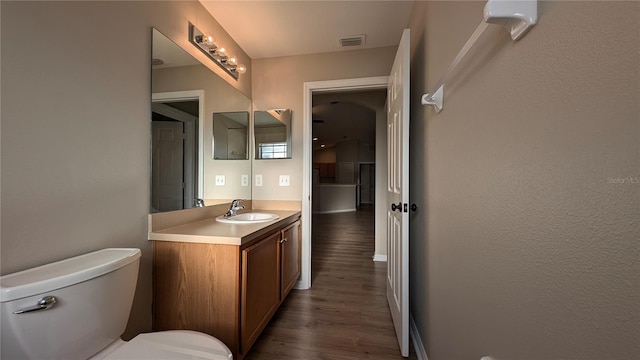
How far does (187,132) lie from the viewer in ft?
5.76

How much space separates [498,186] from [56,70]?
1.63 meters

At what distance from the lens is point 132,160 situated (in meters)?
1.28

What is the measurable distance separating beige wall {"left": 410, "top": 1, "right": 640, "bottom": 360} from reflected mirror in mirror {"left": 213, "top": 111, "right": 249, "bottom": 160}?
182 cm

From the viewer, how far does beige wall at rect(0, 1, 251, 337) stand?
83cm

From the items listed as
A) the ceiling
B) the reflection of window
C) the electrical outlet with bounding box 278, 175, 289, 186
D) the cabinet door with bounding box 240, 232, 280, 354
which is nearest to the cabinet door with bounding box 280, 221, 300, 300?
the cabinet door with bounding box 240, 232, 280, 354

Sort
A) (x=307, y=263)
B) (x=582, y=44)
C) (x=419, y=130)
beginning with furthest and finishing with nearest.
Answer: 1. (x=307, y=263)
2. (x=419, y=130)
3. (x=582, y=44)

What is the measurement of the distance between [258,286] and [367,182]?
32.9ft

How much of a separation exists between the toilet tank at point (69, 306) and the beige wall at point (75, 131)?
5.8 inches

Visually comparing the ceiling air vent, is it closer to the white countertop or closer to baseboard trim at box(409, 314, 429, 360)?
the white countertop

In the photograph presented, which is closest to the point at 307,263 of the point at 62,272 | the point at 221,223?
Result: the point at 221,223

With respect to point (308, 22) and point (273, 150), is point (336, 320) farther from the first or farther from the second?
point (308, 22)

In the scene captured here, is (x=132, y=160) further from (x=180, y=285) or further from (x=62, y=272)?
(x=180, y=285)

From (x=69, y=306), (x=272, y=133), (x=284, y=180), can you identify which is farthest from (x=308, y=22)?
(x=69, y=306)

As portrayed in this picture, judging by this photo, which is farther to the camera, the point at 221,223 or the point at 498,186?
the point at 221,223
